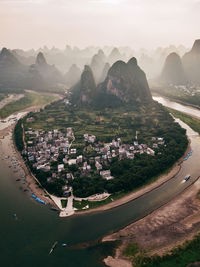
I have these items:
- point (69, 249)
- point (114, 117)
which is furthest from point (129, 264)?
point (114, 117)

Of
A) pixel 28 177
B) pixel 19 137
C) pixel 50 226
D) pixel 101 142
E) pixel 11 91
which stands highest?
pixel 11 91

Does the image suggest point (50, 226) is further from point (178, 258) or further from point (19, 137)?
point (19, 137)

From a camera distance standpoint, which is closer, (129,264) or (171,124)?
(129,264)

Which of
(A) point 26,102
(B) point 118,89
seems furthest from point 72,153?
(A) point 26,102

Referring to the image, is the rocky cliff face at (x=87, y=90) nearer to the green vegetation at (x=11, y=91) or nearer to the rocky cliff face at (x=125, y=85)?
the rocky cliff face at (x=125, y=85)

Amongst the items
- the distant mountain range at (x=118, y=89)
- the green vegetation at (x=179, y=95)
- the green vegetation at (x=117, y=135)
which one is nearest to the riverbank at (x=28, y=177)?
the green vegetation at (x=117, y=135)

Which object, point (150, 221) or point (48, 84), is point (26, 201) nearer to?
point (150, 221)
